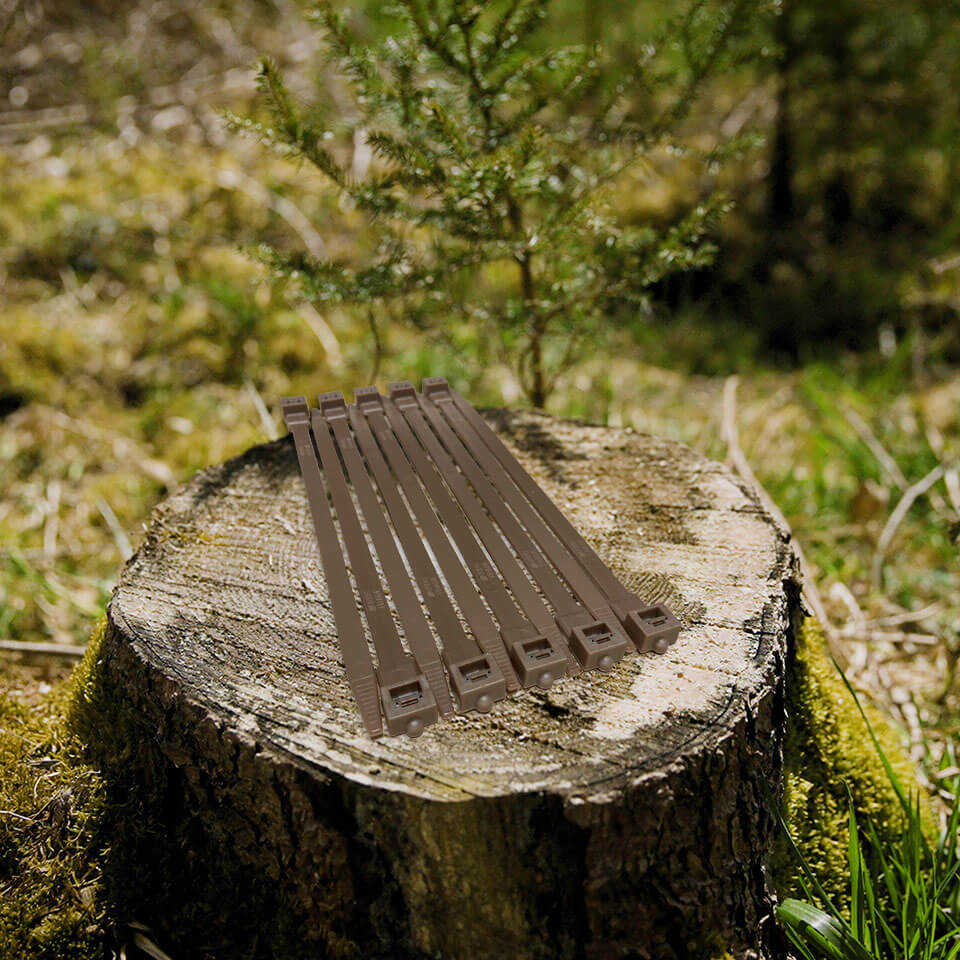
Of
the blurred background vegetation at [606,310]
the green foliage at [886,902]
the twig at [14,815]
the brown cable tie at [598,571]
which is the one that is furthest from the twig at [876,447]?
the twig at [14,815]

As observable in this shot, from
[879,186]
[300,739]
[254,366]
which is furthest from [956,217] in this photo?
[300,739]

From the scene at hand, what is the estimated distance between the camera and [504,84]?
2.17 meters

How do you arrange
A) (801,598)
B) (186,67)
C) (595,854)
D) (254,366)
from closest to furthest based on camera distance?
(595,854) < (801,598) < (254,366) < (186,67)

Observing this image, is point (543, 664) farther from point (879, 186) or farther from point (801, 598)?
point (879, 186)

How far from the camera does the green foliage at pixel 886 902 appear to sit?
1398 millimetres

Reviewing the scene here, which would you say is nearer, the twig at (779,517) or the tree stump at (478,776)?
the tree stump at (478,776)

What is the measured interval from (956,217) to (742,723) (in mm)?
4488

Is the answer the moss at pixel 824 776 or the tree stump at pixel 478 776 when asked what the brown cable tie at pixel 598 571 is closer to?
the tree stump at pixel 478 776

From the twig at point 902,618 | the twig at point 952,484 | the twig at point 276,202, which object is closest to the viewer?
the twig at point 902,618

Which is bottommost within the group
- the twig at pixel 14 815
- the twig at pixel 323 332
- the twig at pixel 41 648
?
the twig at pixel 14 815

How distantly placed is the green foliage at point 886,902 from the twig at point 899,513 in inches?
40.2

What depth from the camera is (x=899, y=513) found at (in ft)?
9.06

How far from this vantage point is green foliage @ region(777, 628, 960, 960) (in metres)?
1.40

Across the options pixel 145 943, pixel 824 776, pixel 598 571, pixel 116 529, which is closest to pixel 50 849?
pixel 145 943
